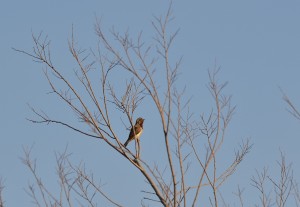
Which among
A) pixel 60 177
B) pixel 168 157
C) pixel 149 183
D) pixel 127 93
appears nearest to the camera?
pixel 168 157

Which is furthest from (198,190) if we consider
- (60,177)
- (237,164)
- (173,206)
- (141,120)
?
(141,120)

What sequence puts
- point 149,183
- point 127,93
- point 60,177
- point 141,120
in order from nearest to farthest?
point 149,183, point 127,93, point 60,177, point 141,120

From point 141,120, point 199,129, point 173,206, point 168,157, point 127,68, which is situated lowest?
point 173,206

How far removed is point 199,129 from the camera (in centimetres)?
599

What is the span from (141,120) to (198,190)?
4.37 m

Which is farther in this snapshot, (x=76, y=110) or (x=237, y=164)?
(x=237, y=164)

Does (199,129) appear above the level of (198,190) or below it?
above

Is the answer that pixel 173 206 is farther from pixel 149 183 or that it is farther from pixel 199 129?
pixel 199 129

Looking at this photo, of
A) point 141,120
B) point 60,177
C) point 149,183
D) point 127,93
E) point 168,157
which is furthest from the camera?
point 141,120

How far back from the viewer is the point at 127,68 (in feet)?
18.9

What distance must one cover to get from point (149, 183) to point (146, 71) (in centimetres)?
114

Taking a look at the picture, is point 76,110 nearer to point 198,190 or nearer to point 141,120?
point 198,190

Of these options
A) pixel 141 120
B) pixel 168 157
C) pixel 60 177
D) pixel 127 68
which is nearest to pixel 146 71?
pixel 127 68

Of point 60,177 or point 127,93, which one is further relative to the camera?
point 60,177
